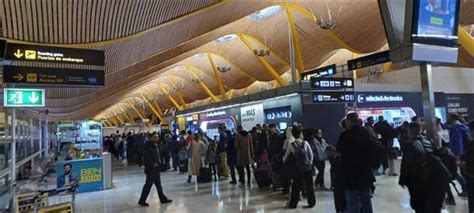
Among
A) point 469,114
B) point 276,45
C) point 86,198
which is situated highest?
point 276,45

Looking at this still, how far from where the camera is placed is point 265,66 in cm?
3011

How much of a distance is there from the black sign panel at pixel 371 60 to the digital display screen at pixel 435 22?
38.4 ft

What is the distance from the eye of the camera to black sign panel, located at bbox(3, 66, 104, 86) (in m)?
6.85

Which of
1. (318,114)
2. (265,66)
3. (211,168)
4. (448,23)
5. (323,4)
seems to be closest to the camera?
(448,23)

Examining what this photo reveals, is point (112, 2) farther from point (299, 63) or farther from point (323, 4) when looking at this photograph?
point (299, 63)

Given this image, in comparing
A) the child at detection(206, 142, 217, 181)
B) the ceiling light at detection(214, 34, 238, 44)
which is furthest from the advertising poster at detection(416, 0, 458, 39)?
the ceiling light at detection(214, 34, 238, 44)

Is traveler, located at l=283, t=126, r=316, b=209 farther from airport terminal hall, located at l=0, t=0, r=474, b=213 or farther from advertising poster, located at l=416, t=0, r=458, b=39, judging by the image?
advertising poster, located at l=416, t=0, r=458, b=39

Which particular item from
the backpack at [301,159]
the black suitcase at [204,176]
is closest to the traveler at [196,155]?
the black suitcase at [204,176]

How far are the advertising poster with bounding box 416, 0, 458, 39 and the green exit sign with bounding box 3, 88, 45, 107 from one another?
6.78m

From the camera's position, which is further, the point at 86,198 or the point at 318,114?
the point at 318,114

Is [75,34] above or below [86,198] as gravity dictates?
above

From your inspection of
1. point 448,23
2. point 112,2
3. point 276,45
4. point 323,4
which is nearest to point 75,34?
point 112,2

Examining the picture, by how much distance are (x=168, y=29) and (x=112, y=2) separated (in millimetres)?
4441

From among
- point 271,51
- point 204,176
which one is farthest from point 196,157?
point 271,51
